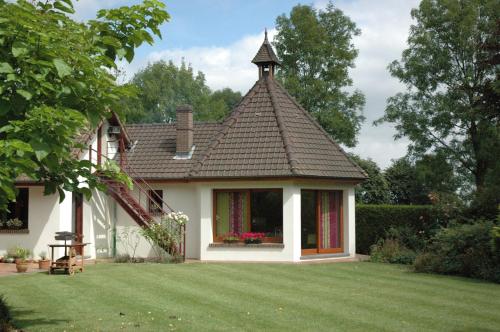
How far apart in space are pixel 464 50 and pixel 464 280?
725 inches

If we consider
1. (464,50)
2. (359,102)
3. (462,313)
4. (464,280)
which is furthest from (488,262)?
(359,102)

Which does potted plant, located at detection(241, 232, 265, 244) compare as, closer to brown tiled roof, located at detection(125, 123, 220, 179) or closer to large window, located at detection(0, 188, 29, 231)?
brown tiled roof, located at detection(125, 123, 220, 179)

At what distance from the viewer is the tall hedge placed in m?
22.6

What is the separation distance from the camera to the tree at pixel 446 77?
101 ft

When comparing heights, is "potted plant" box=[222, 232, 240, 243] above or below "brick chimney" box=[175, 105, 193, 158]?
below

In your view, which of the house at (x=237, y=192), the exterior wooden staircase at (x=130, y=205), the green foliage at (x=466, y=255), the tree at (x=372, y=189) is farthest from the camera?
the tree at (x=372, y=189)

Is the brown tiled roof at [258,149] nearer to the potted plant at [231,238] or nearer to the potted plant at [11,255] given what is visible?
the potted plant at [231,238]

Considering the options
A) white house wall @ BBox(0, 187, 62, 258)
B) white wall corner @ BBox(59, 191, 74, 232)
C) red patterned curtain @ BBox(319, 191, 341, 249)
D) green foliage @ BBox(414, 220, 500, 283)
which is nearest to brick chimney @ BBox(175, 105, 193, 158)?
white wall corner @ BBox(59, 191, 74, 232)

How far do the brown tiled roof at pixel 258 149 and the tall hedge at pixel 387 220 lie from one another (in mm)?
1969

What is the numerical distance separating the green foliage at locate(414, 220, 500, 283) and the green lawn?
0.72 metres

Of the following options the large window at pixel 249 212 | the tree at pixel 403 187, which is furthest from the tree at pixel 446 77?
the large window at pixel 249 212

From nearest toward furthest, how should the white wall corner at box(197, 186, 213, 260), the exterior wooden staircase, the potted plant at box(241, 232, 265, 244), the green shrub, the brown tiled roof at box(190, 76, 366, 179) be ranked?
the green shrub
the brown tiled roof at box(190, 76, 366, 179)
the potted plant at box(241, 232, 265, 244)
the white wall corner at box(197, 186, 213, 260)
the exterior wooden staircase

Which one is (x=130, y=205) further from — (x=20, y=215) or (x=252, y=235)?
(x=252, y=235)

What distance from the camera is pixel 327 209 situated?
22484mm
